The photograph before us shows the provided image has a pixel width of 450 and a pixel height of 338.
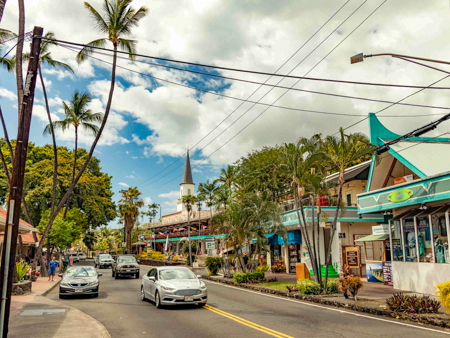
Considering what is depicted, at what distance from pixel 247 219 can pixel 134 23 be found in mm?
13907

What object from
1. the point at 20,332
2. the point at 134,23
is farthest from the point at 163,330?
the point at 134,23

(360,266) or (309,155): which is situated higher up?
(309,155)

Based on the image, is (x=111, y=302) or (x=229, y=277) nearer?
(x=111, y=302)

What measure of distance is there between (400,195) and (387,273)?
519 cm

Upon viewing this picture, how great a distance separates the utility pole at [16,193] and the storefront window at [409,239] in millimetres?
16295

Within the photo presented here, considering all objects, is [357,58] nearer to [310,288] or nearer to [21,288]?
[310,288]

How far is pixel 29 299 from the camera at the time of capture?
16.6m

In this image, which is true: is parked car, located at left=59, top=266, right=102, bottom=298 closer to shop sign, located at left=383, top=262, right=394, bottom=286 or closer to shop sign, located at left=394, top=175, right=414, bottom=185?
shop sign, located at left=383, top=262, right=394, bottom=286

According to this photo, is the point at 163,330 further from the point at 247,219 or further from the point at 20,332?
the point at 247,219

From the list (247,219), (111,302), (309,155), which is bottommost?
(111,302)

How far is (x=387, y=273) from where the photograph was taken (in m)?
20.6

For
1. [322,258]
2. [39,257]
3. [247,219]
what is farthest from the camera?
[39,257]

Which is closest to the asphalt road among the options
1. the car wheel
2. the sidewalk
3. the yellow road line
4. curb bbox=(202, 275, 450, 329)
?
the yellow road line

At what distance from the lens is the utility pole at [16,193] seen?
8.45 metres
